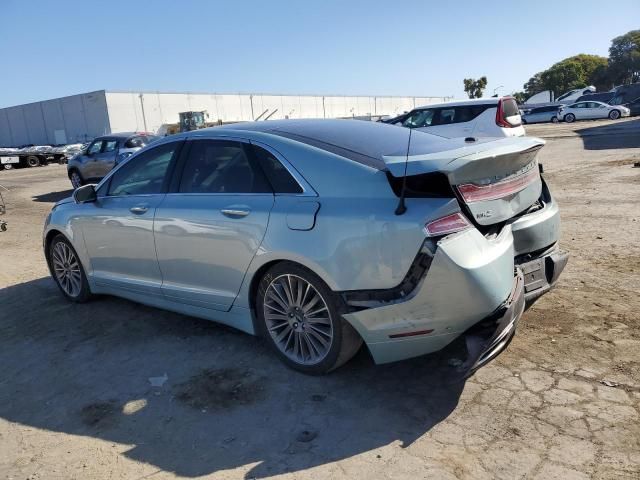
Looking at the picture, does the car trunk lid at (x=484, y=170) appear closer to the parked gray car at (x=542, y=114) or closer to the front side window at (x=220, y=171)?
the front side window at (x=220, y=171)

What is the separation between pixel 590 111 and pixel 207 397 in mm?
41483

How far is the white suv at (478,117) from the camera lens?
13.1 metres

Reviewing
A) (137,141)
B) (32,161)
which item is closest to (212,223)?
(137,141)

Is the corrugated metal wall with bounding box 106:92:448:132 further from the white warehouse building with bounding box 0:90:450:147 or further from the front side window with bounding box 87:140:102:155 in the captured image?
the front side window with bounding box 87:140:102:155

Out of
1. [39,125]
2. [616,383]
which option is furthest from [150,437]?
[39,125]

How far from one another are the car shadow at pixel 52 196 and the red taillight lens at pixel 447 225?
14.2m

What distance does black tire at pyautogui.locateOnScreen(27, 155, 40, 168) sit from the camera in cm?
3162

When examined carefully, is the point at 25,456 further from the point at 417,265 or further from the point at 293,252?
the point at 417,265

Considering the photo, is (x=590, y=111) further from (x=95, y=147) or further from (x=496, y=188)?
(x=496, y=188)

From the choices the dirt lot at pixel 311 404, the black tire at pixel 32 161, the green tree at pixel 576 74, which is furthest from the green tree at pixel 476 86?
the dirt lot at pixel 311 404

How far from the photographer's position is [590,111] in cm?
3869

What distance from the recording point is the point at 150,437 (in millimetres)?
3217

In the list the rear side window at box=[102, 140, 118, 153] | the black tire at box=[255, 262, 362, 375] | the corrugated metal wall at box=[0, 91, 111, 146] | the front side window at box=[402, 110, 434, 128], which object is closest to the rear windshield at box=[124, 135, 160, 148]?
the rear side window at box=[102, 140, 118, 153]

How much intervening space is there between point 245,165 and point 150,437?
1.95 meters
